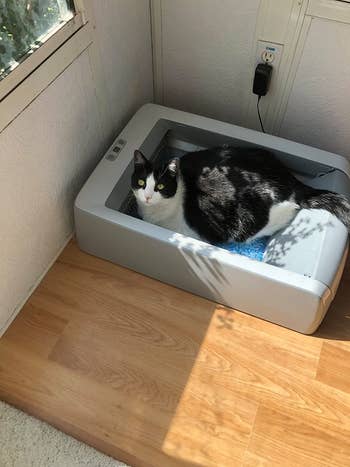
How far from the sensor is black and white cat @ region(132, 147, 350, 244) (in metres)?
1.33

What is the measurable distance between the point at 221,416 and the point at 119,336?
370mm

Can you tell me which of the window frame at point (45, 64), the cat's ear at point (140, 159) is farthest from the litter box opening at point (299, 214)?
the window frame at point (45, 64)

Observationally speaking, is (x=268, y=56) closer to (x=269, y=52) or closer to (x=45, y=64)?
(x=269, y=52)

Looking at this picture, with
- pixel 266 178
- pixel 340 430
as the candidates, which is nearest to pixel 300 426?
pixel 340 430

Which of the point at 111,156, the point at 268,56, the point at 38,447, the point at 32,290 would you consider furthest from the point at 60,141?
the point at 38,447

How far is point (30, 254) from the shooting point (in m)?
1.35

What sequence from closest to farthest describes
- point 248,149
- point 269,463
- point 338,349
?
point 269,463 < point 338,349 < point 248,149

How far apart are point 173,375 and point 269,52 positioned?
40.6 inches

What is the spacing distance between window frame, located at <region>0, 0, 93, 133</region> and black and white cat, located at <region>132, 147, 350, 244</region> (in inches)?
13.1

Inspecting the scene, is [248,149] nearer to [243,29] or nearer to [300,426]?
[243,29]

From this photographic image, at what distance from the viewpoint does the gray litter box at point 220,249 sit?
1.22 m

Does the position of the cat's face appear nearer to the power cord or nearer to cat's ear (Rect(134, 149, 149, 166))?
cat's ear (Rect(134, 149, 149, 166))

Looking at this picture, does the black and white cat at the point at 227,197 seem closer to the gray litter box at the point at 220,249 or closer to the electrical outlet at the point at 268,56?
the gray litter box at the point at 220,249

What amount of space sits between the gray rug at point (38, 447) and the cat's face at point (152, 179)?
0.68 meters
